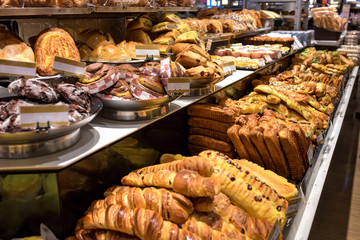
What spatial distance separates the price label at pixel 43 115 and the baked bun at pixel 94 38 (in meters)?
1.23

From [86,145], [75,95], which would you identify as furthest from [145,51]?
[86,145]

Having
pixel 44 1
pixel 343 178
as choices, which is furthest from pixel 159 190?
pixel 343 178

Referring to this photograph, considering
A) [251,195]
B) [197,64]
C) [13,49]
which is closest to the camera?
[251,195]

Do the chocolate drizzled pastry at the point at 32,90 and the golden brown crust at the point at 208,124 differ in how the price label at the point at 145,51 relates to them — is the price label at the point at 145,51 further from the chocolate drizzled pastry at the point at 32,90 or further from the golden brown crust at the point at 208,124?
the chocolate drizzled pastry at the point at 32,90

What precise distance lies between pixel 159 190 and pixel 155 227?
0.57 ft

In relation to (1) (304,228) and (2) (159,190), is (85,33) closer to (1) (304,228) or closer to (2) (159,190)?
(2) (159,190)

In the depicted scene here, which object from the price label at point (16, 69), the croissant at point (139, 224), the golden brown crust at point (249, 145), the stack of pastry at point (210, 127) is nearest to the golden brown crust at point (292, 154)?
the golden brown crust at point (249, 145)

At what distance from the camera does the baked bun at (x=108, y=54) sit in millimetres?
2092

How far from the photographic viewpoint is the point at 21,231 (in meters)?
1.23

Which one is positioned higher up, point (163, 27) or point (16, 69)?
point (163, 27)

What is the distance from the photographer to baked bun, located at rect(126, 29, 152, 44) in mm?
2667

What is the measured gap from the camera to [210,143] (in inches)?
80.5

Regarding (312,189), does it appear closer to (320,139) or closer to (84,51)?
(320,139)

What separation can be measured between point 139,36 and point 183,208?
1886 millimetres
